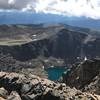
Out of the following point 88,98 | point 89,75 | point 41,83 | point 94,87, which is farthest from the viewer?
point 89,75

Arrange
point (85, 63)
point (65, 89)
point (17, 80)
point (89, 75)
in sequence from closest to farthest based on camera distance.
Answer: point (65, 89) < point (17, 80) < point (89, 75) < point (85, 63)

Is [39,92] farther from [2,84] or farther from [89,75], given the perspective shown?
[89,75]

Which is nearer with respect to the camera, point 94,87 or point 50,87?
point 50,87

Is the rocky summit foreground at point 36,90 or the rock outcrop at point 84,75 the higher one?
the rocky summit foreground at point 36,90

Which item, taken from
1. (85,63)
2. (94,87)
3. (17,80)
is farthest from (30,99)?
(85,63)

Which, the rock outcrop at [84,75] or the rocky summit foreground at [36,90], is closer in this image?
the rocky summit foreground at [36,90]

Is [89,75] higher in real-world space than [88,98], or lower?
lower

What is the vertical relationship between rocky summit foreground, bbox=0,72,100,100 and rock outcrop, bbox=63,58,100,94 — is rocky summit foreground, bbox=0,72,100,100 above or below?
above

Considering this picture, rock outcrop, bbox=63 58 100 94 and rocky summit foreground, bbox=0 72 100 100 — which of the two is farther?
rock outcrop, bbox=63 58 100 94
